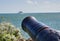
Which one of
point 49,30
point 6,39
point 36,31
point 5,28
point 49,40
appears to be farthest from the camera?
point 5,28

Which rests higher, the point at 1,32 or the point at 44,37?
the point at 44,37

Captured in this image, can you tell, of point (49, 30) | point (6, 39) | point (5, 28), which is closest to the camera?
point (49, 30)

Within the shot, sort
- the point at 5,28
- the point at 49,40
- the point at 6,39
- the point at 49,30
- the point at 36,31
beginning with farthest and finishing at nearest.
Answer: the point at 5,28 < the point at 6,39 < the point at 36,31 < the point at 49,30 < the point at 49,40

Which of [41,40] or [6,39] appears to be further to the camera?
[6,39]

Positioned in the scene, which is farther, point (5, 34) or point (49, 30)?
point (5, 34)

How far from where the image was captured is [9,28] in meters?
8.77

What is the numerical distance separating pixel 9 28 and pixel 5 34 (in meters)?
0.86

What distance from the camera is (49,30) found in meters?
3.10

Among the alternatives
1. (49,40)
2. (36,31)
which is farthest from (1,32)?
(49,40)

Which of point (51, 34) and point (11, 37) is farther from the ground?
point (51, 34)

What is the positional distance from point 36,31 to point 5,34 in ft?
15.5

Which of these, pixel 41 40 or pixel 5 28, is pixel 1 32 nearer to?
pixel 5 28

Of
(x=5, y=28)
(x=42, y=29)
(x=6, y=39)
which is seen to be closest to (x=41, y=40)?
(x=42, y=29)

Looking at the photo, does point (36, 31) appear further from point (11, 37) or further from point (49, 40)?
point (11, 37)
